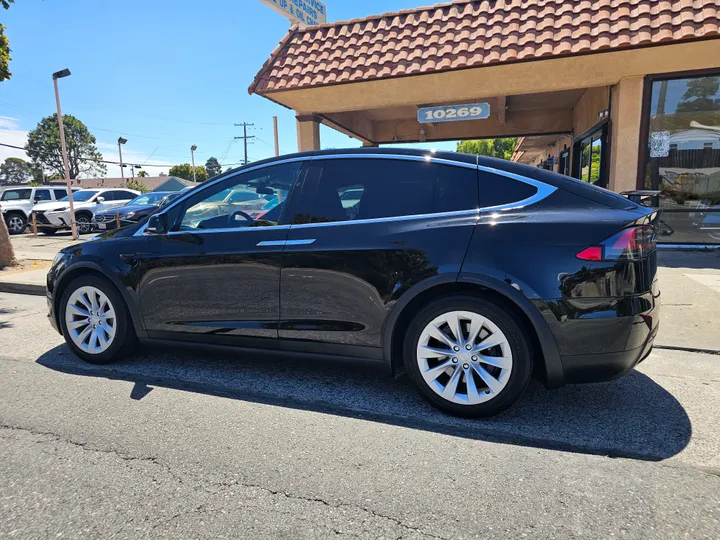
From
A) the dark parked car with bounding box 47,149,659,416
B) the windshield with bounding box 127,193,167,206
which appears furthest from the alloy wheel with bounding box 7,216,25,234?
the dark parked car with bounding box 47,149,659,416

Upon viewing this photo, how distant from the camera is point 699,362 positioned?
3945 mm

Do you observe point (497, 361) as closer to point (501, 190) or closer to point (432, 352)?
point (432, 352)

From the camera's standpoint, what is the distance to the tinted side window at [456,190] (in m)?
3.04

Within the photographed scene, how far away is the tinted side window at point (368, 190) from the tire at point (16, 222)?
18874 mm

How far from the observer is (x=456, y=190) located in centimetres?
308

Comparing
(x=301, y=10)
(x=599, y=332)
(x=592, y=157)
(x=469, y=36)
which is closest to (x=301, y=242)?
(x=599, y=332)

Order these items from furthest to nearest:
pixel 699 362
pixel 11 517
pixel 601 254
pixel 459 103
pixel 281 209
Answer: pixel 459 103 → pixel 699 362 → pixel 281 209 → pixel 601 254 → pixel 11 517

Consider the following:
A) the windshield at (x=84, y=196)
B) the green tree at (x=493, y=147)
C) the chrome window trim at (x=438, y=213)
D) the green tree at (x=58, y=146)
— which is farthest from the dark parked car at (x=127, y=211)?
the green tree at (x=58, y=146)

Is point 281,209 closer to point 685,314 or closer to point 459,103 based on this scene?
Result: point 685,314

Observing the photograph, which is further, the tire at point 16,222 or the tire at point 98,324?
the tire at point 16,222

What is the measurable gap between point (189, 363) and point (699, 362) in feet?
14.3

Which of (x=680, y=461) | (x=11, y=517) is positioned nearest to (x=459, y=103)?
(x=680, y=461)

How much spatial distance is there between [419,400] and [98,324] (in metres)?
2.79

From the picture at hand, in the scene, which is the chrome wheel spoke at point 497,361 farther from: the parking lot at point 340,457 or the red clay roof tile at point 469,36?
the red clay roof tile at point 469,36
